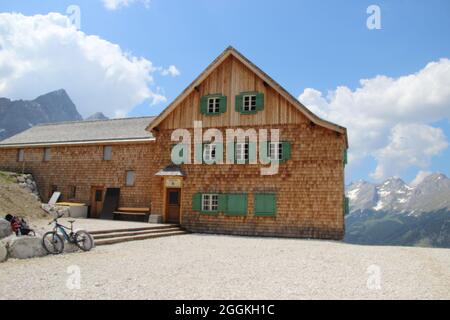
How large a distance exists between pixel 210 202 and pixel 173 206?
2.48 m

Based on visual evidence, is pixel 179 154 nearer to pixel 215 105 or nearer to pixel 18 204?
pixel 215 105

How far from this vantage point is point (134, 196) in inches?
915

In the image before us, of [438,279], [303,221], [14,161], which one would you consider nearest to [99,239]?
[303,221]

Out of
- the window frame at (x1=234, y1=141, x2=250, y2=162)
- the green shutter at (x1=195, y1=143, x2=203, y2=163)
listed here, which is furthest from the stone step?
the window frame at (x1=234, y1=141, x2=250, y2=162)

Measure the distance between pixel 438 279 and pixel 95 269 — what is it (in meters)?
7.73

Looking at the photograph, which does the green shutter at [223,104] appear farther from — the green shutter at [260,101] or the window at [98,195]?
the window at [98,195]

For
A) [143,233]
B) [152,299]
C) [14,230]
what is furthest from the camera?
[143,233]

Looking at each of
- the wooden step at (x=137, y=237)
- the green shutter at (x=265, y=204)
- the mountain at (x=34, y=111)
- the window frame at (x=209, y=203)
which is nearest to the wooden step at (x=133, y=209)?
the wooden step at (x=137, y=237)

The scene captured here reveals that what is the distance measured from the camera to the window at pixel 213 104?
1981 centimetres

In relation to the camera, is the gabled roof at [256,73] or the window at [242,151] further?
the window at [242,151]

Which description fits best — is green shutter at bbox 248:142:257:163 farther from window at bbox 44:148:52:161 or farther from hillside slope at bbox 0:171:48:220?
window at bbox 44:148:52:161

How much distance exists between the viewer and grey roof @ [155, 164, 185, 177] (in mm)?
19766

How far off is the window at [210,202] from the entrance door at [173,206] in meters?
1.90

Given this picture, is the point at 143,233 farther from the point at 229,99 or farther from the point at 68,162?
the point at 68,162
